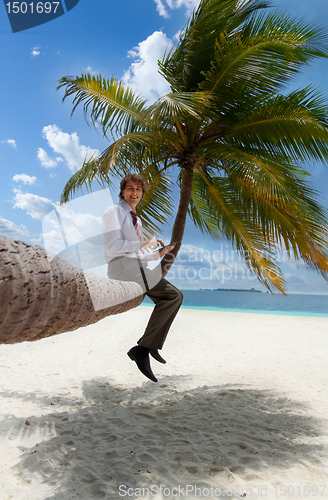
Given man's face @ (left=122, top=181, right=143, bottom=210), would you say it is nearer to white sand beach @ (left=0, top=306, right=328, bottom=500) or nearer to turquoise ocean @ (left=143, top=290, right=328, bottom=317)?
white sand beach @ (left=0, top=306, right=328, bottom=500)

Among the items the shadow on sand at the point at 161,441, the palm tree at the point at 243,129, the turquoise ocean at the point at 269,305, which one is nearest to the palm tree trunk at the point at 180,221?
the palm tree at the point at 243,129

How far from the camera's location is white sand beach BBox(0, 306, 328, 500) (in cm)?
293

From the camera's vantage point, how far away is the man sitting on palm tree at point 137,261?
9.55 feet

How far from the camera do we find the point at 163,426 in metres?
4.25

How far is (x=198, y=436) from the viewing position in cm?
392

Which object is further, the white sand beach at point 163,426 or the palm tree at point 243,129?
the palm tree at point 243,129

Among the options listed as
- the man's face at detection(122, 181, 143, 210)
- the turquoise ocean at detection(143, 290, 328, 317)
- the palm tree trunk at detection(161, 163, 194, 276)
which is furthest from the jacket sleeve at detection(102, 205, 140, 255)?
the turquoise ocean at detection(143, 290, 328, 317)

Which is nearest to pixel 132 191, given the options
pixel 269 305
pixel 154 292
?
pixel 154 292

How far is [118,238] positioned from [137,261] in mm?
284

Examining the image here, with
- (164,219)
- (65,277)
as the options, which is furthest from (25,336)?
(164,219)

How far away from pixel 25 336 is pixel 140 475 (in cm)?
242

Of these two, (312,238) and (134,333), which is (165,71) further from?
(134,333)

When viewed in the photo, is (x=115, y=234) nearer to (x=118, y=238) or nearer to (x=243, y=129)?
(x=118, y=238)

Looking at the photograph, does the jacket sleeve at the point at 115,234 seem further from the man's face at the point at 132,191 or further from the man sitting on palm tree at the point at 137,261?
the man's face at the point at 132,191
